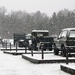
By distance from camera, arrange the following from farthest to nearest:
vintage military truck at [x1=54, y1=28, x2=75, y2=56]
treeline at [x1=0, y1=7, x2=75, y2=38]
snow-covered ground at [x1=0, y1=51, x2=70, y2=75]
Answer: treeline at [x1=0, y1=7, x2=75, y2=38], vintage military truck at [x1=54, y1=28, x2=75, y2=56], snow-covered ground at [x1=0, y1=51, x2=70, y2=75]

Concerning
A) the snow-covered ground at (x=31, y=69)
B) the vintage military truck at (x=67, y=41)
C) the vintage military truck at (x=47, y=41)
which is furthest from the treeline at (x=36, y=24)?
the snow-covered ground at (x=31, y=69)

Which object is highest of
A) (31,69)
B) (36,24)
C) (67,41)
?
(36,24)

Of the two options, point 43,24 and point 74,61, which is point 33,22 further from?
point 74,61

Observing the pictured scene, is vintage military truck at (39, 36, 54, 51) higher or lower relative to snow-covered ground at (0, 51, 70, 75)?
higher

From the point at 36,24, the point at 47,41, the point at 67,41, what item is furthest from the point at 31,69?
the point at 36,24

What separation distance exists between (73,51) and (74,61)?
2825mm

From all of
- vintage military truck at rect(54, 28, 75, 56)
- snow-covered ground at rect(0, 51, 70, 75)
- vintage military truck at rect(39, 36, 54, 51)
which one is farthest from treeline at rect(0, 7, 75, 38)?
snow-covered ground at rect(0, 51, 70, 75)

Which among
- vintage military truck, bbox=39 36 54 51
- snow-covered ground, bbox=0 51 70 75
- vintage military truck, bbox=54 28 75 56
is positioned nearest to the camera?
snow-covered ground, bbox=0 51 70 75

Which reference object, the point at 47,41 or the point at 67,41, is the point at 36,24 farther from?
the point at 67,41

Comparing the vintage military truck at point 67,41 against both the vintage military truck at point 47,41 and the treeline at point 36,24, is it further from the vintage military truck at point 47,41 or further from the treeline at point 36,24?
the treeline at point 36,24

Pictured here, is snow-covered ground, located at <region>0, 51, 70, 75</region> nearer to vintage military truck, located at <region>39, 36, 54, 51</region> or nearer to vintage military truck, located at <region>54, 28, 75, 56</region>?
vintage military truck, located at <region>54, 28, 75, 56</region>

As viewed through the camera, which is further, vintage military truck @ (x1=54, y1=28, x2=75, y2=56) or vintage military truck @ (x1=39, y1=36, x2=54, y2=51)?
vintage military truck @ (x1=39, y1=36, x2=54, y2=51)

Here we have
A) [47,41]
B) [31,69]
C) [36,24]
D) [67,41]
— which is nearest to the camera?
[31,69]

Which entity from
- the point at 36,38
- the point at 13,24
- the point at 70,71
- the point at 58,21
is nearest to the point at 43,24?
the point at 58,21
